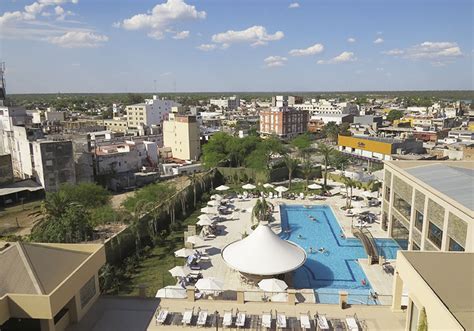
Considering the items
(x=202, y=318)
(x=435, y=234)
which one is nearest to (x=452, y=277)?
(x=202, y=318)

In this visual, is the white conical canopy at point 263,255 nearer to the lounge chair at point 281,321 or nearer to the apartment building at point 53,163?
the lounge chair at point 281,321

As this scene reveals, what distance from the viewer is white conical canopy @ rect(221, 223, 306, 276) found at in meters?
21.8

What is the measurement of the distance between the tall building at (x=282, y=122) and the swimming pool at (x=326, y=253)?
5309cm

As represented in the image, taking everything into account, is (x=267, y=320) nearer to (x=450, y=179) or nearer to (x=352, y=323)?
(x=352, y=323)

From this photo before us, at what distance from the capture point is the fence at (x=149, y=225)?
25969 mm

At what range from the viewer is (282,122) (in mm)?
90312

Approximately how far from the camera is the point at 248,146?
56969 millimetres

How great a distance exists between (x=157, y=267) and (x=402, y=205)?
1851 centimetres

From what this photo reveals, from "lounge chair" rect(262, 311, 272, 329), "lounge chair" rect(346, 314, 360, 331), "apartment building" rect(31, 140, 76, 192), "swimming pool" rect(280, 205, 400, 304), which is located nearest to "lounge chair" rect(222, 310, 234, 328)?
"lounge chair" rect(262, 311, 272, 329)

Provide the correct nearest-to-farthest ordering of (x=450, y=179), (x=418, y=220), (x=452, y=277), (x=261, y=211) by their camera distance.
A: (x=452, y=277), (x=450, y=179), (x=418, y=220), (x=261, y=211)

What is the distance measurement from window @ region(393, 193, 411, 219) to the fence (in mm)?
18709

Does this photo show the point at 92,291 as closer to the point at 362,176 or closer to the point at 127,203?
the point at 127,203

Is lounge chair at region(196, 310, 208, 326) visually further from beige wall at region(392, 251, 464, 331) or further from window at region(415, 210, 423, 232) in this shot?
window at region(415, 210, 423, 232)

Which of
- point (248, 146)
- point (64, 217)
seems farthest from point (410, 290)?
point (248, 146)
